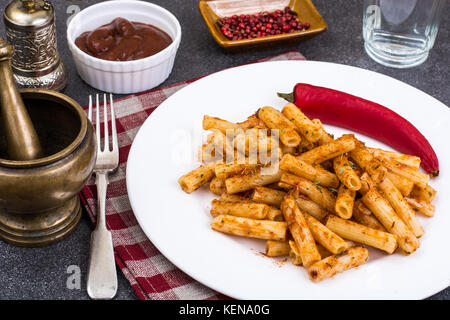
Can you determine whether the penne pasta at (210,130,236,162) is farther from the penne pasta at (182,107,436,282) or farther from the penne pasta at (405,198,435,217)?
the penne pasta at (405,198,435,217)

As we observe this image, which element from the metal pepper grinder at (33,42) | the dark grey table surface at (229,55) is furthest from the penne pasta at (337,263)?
the metal pepper grinder at (33,42)

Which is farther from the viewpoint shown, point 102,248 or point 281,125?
point 281,125

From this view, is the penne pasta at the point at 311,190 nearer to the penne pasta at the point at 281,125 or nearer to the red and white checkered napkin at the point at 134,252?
the penne pasta at the point at 281,125

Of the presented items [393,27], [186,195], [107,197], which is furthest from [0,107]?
[393,27]

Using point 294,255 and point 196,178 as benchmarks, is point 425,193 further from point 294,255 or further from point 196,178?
point 196,178

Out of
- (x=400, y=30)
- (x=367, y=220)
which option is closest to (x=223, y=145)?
(x=367, y=220)
